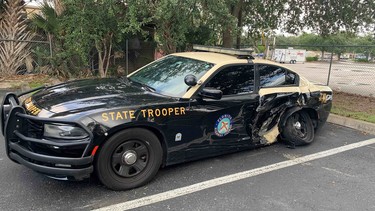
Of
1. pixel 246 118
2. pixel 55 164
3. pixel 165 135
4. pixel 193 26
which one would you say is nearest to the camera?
pixel 55 164

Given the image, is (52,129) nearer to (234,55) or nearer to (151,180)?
(151,180)

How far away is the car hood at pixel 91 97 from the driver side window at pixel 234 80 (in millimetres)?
771

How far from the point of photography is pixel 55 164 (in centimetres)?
296

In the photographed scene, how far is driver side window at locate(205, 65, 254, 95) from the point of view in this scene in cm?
408

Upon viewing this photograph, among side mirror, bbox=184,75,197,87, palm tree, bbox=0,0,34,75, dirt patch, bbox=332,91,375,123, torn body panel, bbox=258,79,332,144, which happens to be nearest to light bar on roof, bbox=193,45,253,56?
torn body panel, bbox=258,79,332,144

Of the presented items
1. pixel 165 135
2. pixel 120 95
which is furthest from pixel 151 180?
pixel 120 95

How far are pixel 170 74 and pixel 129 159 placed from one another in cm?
142

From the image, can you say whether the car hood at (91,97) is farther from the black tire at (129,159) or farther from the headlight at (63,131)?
the black tire at (129,159)

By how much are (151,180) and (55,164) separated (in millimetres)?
1092

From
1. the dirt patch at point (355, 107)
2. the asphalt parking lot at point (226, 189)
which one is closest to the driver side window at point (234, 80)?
the asphalt parking lot at point (226, 189)

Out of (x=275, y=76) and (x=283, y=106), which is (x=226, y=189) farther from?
(x=275, y=76)

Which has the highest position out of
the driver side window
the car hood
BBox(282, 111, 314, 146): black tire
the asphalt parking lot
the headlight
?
the driver side window

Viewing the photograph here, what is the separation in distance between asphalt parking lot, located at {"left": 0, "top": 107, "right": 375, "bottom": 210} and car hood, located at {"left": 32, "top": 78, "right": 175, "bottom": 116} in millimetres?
893

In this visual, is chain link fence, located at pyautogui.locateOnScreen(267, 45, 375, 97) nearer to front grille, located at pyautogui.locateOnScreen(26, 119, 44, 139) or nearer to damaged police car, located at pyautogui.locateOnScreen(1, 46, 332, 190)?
damaged police car, located at pyautogui.locateOnScreen(1, 46, 332, 190)
